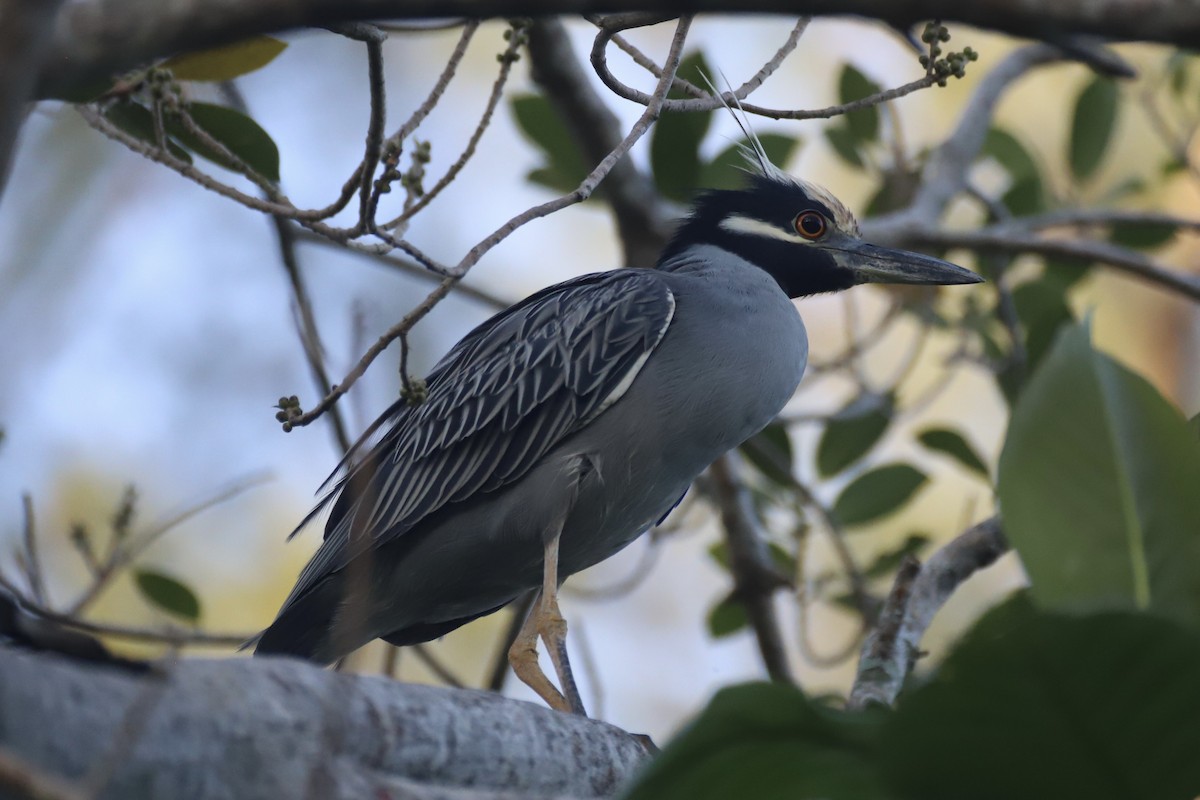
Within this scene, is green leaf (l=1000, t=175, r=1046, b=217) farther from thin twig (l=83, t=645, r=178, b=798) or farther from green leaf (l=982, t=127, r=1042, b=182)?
thin twig (l=83, t=645, r=178, b=798)

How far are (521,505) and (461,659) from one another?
5.58 m

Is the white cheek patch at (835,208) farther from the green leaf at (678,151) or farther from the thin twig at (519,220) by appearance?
the thin twig at (519,220)

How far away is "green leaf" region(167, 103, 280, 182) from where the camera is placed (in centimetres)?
349

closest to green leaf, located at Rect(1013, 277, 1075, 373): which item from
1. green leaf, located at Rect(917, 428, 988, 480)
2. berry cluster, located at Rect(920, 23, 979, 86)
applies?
green leaf, located at Rect(917, 428, 988, 480)

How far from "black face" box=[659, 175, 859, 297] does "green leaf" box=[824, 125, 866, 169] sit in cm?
108

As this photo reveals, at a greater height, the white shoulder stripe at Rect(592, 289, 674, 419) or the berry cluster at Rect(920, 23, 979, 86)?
the berry cluster at Rect(920, 23, 979, 86)

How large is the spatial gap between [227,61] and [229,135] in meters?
0.20

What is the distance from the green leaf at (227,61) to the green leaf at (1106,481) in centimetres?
243

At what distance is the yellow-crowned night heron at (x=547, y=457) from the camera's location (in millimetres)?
4270

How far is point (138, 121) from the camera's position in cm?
353

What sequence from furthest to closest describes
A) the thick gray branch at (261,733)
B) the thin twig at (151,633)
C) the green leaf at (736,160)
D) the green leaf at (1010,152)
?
the green leaf at (1010,152) < the green leaf at (736,160) < the thick gray branch at (261,733) < the thin twig at (151,633)

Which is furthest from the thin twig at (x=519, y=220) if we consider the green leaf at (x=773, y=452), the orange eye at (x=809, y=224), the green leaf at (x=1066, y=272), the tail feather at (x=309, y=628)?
the green leaf at (x=1066, y=272)

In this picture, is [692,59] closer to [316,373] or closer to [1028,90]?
[316,373]

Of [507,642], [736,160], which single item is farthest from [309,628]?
[736,160]
